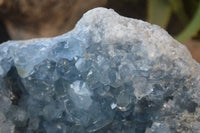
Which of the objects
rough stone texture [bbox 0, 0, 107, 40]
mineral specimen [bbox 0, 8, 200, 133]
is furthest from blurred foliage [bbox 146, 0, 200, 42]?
mineral specimen [bbox 0, 8, 200, 133]

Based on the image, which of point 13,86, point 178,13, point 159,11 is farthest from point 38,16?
point 13,86

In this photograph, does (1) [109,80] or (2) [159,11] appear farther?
(2) [159,11]

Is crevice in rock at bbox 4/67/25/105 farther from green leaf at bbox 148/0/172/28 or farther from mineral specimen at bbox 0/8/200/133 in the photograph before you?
green leaf at bbox 148/0/172/28

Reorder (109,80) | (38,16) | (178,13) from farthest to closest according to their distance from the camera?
(178,13) → (38,16) → (109,80)

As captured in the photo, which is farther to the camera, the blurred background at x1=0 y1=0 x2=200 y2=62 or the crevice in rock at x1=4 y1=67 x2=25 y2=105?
the blurred background at x1=0 y1=0 x2=200 y2=62

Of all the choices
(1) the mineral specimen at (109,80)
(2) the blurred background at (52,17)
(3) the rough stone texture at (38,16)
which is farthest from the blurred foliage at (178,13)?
(1) the mineral specimen at (109,80)

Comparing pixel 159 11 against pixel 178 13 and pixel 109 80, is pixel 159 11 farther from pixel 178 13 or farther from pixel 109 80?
pixel 109 80

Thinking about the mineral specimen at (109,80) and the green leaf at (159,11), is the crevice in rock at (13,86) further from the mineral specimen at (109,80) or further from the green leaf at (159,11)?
the green leaf at (159,11)
